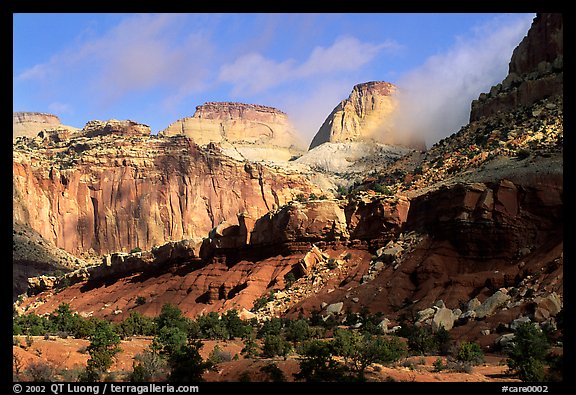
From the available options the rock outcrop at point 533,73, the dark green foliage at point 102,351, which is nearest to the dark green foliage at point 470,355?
the dark green foliage at point 102,351

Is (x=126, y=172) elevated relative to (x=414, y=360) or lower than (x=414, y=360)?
elevated

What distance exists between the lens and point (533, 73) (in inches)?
2356

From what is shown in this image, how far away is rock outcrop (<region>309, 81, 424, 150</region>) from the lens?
184000mm

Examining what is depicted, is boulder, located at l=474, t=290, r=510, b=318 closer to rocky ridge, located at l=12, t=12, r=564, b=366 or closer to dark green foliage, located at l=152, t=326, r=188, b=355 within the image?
rocky ridge, located at l=12, t=12, r=564, b=366

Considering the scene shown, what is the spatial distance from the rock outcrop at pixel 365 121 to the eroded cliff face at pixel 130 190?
62.3 meters

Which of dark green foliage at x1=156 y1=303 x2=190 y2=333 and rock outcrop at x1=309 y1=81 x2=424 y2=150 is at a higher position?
rock outcrop at x1=309 y1=81 x2=424 y2=150

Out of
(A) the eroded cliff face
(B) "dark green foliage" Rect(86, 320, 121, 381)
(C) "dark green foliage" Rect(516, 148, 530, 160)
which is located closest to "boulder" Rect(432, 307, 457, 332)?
(B) "dark green foliage" Rect(86, 320, 121, 381)

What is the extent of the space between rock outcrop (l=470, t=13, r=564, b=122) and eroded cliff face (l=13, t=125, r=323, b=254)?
6214cm

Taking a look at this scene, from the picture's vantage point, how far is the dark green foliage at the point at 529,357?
67.0 feet

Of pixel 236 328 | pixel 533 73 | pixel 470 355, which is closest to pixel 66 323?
pixel 236 328
